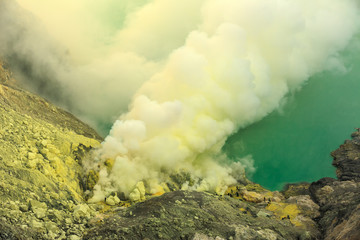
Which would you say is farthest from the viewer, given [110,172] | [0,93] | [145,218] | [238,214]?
[110,172]

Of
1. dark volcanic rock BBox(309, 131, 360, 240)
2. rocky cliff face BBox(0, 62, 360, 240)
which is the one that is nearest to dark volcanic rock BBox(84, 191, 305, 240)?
rocky cliff face BBox(0, 62, 360, 240)

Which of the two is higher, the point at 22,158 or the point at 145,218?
the point at 22,158

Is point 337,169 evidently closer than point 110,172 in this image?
No

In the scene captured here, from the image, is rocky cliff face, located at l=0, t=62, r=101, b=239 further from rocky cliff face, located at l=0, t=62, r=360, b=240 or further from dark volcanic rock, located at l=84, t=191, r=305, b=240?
dark volcanic rock, located at l=84, t=191, r=305, b=240

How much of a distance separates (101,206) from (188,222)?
13967mm

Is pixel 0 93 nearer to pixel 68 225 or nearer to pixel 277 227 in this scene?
pixel 68 225

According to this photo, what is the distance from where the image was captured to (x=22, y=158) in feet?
107

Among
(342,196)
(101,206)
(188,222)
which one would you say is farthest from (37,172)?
(342,196)

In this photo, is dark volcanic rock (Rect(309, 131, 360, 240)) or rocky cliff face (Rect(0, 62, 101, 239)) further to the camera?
dark volcanic rock (Rect(309, 131, 360, 240))

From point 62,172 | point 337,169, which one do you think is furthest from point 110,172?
point 337,169

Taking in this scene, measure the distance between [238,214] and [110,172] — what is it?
904 inches

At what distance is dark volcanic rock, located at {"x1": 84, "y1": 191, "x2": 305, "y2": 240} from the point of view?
88.2 ft

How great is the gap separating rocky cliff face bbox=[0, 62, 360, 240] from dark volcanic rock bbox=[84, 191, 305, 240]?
89 millimetres

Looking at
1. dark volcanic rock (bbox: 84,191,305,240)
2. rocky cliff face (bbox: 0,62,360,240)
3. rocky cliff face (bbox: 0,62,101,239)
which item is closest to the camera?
rocky cliff face (bbox: 0,62,101,239)
